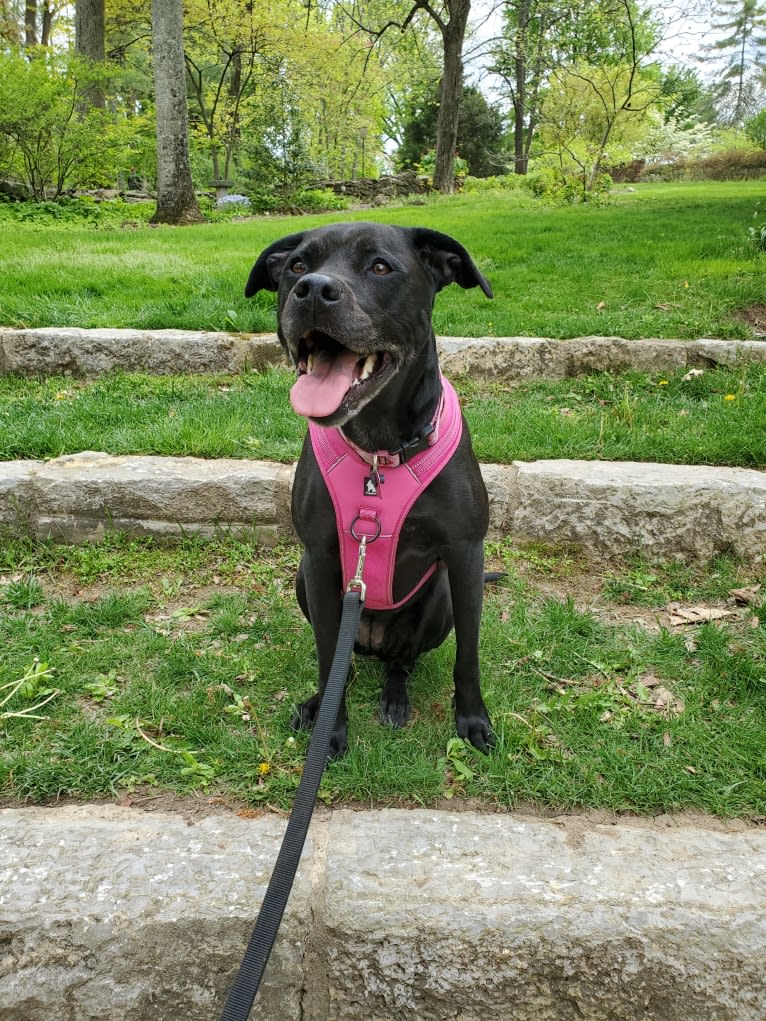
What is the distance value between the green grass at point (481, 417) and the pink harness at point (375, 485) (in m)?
1.75

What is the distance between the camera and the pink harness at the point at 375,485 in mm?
2180

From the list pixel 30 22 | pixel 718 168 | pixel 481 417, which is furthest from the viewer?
pixel 718 168

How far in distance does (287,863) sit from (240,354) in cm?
431

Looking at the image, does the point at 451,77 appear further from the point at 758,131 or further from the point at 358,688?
the point at 758,131

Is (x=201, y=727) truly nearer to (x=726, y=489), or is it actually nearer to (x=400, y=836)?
(x=400, y=836)

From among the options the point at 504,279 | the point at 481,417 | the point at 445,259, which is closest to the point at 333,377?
the point at 445,259

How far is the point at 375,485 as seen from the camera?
2.17m

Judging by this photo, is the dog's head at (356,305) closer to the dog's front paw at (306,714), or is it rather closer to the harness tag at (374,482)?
the harness tag at (374,482)

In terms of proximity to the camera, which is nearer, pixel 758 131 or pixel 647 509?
pixel 647 509

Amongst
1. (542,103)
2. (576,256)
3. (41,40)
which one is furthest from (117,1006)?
(41,40)

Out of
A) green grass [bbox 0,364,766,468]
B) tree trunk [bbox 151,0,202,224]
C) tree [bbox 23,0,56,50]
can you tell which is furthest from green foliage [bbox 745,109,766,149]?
green grass [bbox 0,364,766,468]

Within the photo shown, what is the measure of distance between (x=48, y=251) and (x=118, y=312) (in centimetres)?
262

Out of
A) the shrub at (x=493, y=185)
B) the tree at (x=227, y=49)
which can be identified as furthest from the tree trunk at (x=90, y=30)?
the shrub at (x=493, y=185)

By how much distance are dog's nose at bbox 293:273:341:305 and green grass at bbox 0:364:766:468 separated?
2093 millimetres
